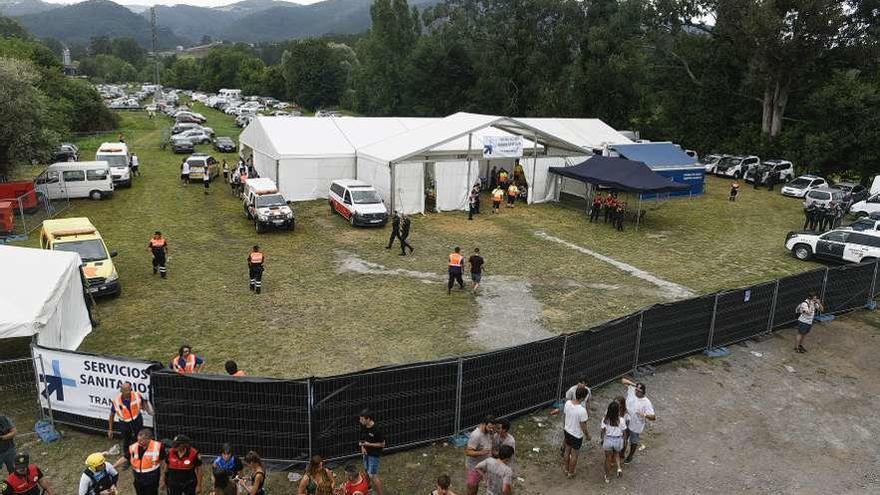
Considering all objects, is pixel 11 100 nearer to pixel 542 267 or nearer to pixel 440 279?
pixel 440 279

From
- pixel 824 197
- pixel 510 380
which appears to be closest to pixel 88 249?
pixel 510 380

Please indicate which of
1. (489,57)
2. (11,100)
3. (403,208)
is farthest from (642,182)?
(489,57)

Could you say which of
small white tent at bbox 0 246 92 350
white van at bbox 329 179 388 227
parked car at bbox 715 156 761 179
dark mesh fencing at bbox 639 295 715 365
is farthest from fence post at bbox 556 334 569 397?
parked car at bbox 715 156 761 179

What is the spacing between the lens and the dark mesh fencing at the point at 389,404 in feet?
27.0

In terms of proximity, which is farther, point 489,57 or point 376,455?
point 489,57

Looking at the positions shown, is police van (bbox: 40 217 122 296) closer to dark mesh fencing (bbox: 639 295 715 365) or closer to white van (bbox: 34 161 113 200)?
white van (bbox: 34 161 113 200)

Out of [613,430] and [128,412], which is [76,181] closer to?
[128,412]

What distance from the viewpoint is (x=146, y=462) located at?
23.0 feet

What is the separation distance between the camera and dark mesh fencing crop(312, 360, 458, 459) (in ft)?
27.0

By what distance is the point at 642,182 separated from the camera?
80.1 ft

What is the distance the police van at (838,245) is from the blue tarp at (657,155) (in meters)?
11.8

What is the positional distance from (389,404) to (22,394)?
20.7 ft

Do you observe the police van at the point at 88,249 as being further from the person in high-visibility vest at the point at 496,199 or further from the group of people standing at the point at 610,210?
the group of people standing at the point at 610,210

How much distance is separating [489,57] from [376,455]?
50.9 meters
